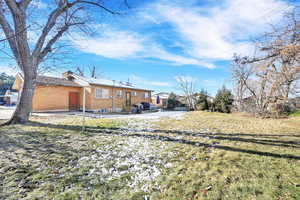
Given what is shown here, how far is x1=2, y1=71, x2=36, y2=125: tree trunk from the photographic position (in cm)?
607

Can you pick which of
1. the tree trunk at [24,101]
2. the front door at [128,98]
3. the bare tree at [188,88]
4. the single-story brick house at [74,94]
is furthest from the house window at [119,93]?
the bare tree at [188,88]

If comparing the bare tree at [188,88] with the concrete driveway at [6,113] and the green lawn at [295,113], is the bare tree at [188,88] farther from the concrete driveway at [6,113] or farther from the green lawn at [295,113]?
the concrete driveway at [6,113]

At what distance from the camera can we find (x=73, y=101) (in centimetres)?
1378

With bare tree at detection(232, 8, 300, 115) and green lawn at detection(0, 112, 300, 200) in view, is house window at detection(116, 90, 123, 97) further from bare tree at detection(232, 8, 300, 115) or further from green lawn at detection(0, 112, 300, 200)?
green lawn at detection(0, 112, 300, 200)

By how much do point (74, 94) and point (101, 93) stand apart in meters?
2.71

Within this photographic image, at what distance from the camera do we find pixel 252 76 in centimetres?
1289

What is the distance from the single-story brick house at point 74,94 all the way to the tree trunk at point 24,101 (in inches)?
175

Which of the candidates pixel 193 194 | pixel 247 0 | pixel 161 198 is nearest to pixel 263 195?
pixel 193 194

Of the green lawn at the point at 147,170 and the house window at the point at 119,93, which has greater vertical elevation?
the house window at the point at 119,93

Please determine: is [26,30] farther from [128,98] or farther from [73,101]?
[128,98]

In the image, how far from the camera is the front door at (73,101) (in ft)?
44.6

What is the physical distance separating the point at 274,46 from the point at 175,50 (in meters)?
8.70

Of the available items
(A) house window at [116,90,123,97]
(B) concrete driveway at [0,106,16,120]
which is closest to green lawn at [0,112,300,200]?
(B) concrete driveway at [0,106,16,120]

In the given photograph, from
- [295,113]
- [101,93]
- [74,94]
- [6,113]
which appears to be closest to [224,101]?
[295,113]
